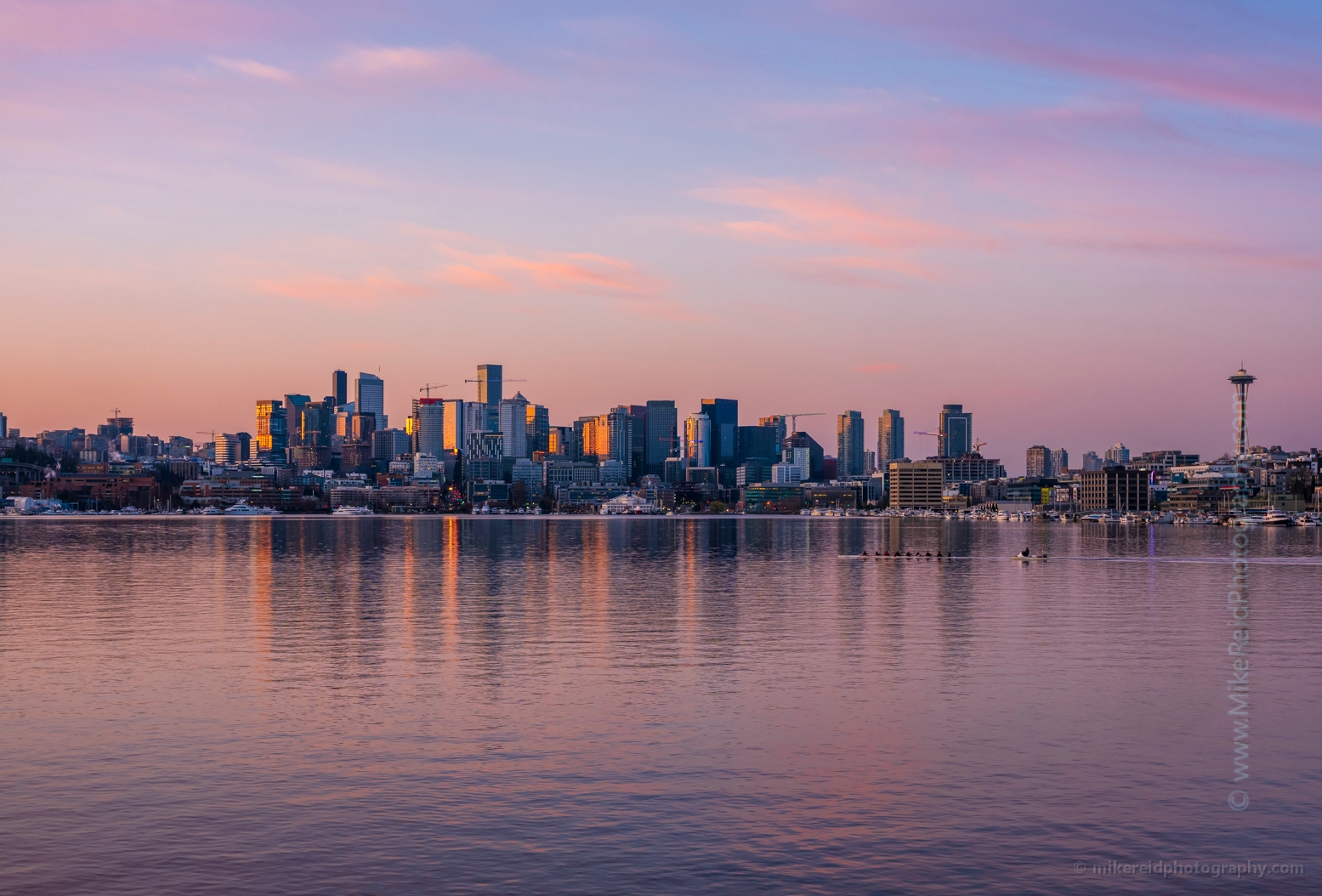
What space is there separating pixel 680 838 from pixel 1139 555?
153 meters

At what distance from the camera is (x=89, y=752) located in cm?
3716

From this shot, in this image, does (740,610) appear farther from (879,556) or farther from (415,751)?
(879,556)

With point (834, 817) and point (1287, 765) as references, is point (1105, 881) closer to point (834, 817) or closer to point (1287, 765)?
point (834, 817)

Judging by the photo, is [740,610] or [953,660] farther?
[740,610]

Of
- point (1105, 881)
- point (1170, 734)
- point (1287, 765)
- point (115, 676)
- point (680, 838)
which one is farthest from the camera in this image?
point (115, 676)

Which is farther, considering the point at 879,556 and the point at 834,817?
the point at 879,556

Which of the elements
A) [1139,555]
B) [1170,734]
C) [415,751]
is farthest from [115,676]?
[1139,555]

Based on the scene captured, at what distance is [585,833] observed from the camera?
29219 mm

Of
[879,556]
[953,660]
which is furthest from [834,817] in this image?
[879,556]

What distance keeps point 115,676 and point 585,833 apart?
30.4m

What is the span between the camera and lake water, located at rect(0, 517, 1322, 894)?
1069 inches

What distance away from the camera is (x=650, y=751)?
124 ft

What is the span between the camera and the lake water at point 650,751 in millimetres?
27156

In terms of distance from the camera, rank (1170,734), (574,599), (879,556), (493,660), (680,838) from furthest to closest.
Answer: (879,556) → (574,599) → (493,660) → (1170,734) → (680,838)
